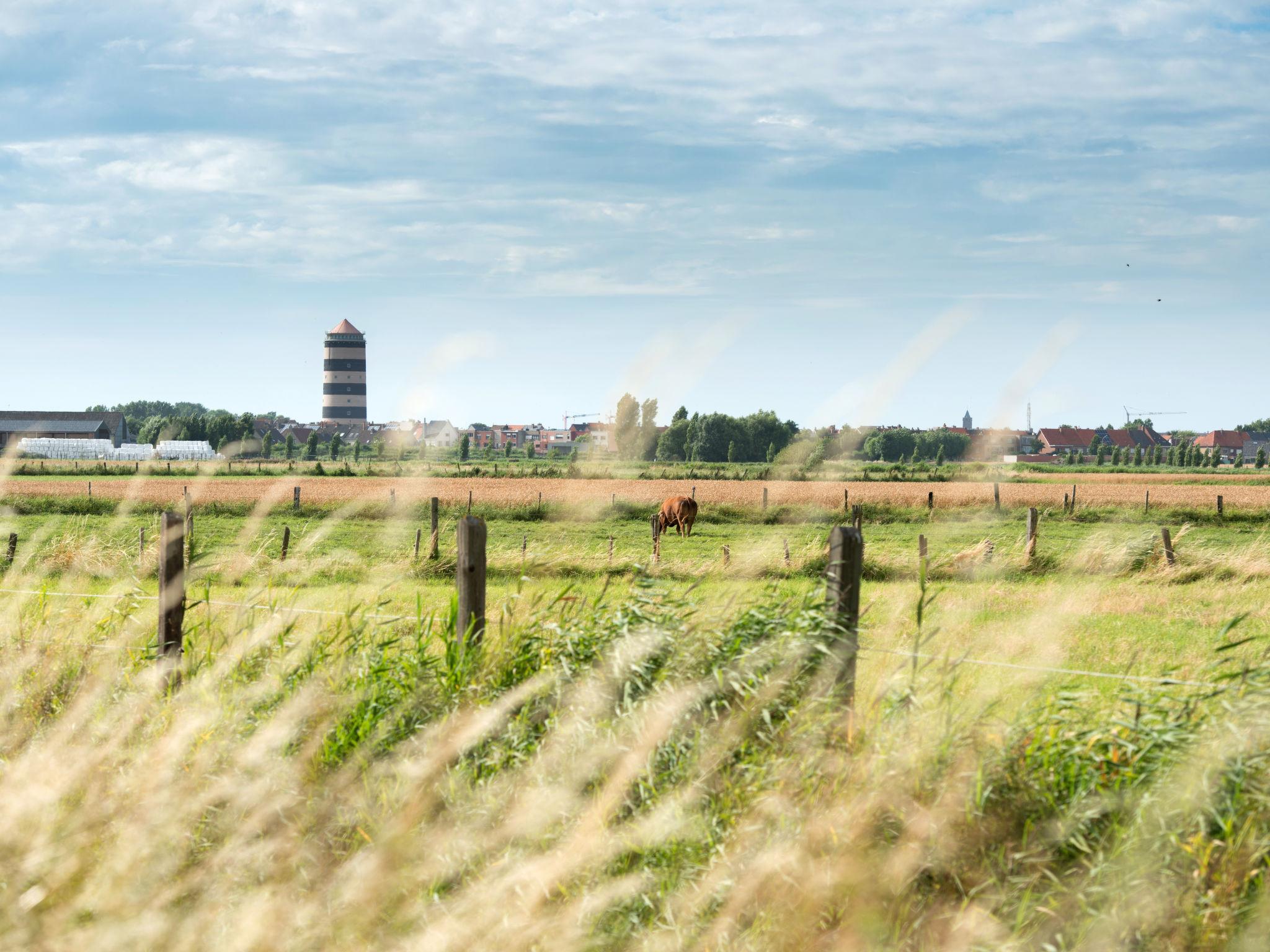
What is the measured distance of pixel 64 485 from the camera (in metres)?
52.3

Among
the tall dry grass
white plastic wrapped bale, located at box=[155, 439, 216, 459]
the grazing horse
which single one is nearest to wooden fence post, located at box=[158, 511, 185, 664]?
the tall dry grass

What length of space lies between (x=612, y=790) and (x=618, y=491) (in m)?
49.0

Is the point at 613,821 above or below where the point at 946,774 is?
below

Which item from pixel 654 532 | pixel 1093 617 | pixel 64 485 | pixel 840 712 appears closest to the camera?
pixel 840 712

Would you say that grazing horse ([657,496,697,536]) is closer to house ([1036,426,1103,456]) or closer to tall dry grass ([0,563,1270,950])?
tall dry grass ([0,563,1270,950])

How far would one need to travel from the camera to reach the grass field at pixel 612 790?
14.9 feet

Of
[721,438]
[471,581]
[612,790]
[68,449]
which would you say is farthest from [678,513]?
[68,449]

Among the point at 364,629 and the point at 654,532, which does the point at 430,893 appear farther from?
the point at 654,532

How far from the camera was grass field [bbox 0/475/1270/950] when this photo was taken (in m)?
4.54

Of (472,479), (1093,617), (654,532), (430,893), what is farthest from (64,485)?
(430,893)

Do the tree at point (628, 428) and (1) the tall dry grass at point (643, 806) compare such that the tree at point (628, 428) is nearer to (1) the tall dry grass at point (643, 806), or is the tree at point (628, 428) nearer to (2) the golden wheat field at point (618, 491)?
(2) the golden wheat field at point (618, 491)

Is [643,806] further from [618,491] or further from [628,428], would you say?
[628,428]

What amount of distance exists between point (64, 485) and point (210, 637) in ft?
167

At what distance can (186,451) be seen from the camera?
131 m
